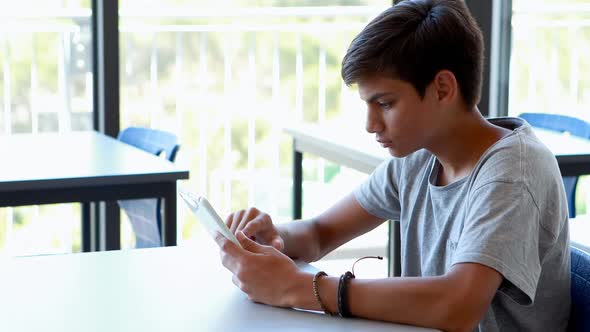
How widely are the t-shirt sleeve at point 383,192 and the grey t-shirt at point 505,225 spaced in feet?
0.14

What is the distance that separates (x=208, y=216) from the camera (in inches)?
59.7

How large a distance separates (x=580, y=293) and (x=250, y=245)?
0.51m

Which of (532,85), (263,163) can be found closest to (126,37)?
(263,163)

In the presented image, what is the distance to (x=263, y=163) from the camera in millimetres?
5918

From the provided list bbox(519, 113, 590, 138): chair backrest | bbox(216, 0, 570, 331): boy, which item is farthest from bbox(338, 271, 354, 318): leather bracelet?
bbox(519, 113, 590, 138): chair backrest

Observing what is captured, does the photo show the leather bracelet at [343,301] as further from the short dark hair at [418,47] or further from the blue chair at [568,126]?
the blue chair at [568,126]

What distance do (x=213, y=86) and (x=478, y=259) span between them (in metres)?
4.47

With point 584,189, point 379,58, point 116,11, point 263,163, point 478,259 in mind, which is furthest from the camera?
point 263,163

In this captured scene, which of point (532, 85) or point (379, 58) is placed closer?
point (379, 58)

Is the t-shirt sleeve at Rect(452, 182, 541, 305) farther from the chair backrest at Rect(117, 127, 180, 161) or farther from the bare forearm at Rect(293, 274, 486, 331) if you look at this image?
the chair backrest at Rect(117, 127, 180, 161)

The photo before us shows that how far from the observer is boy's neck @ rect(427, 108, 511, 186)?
1573 mm

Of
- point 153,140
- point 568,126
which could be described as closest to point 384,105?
point 153,140

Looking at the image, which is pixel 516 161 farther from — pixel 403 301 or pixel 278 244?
pixel 278 244

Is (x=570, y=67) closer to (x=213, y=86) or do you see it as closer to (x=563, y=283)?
(x=213, y=86)
